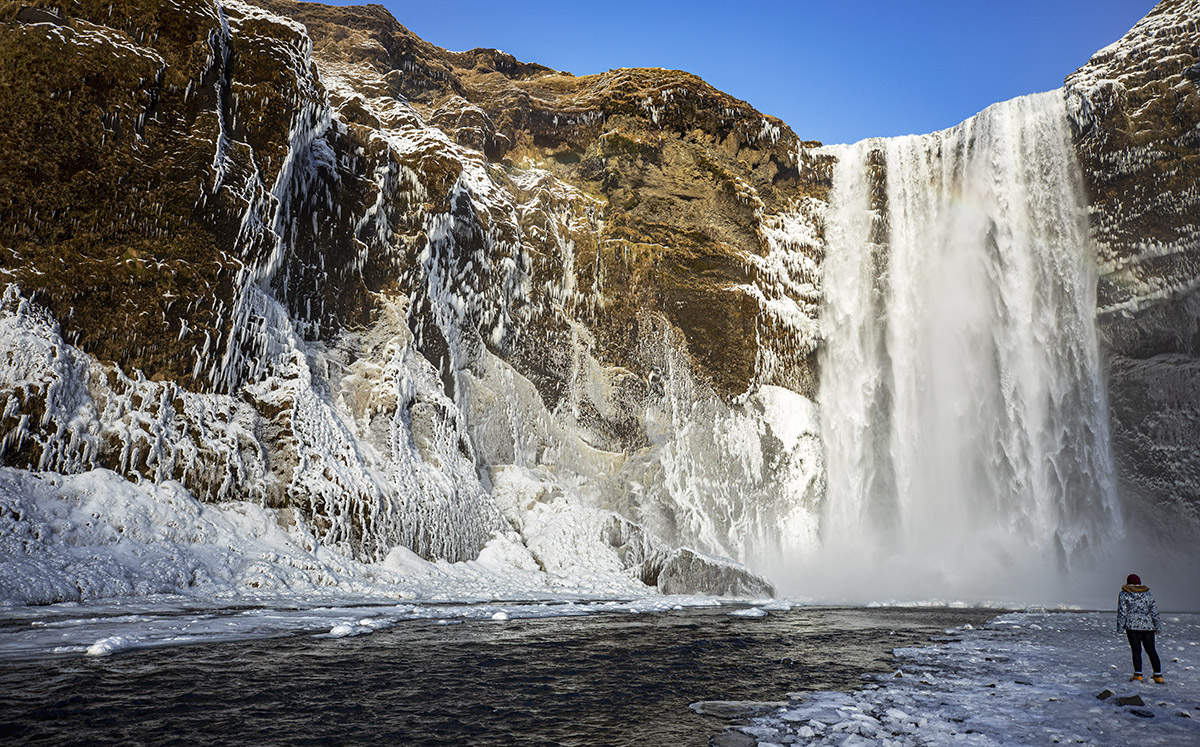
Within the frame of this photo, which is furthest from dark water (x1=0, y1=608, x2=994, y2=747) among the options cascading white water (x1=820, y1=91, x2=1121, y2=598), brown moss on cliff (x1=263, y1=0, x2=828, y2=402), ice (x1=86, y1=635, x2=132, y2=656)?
cascading white water (x1=820, y1=91, x2=1121, y2=598)

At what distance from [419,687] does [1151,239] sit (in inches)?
1801

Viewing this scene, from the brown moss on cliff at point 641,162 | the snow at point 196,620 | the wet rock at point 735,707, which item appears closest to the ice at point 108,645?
the snow at point 196,620

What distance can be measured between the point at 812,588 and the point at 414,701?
3549 centimetres

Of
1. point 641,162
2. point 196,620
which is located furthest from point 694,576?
point 641,162

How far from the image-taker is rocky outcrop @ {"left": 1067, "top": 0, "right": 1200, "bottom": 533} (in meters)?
36.8

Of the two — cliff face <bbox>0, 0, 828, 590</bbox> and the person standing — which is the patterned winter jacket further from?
cliff face <bbox>0, 0, 828, 590</bbox>

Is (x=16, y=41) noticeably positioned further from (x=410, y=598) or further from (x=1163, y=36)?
(x=1163, y=36)

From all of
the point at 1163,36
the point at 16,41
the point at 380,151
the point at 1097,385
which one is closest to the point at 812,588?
the point at 1097,385

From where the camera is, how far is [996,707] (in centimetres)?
709

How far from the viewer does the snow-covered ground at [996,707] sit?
229 inches

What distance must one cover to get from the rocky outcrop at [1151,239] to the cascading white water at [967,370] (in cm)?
113

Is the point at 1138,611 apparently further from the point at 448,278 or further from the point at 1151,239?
the point at 1151,239

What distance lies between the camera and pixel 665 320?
41.1 metres

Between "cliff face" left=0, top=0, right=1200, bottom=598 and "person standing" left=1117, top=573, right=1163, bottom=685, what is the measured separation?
20992 millimetres
